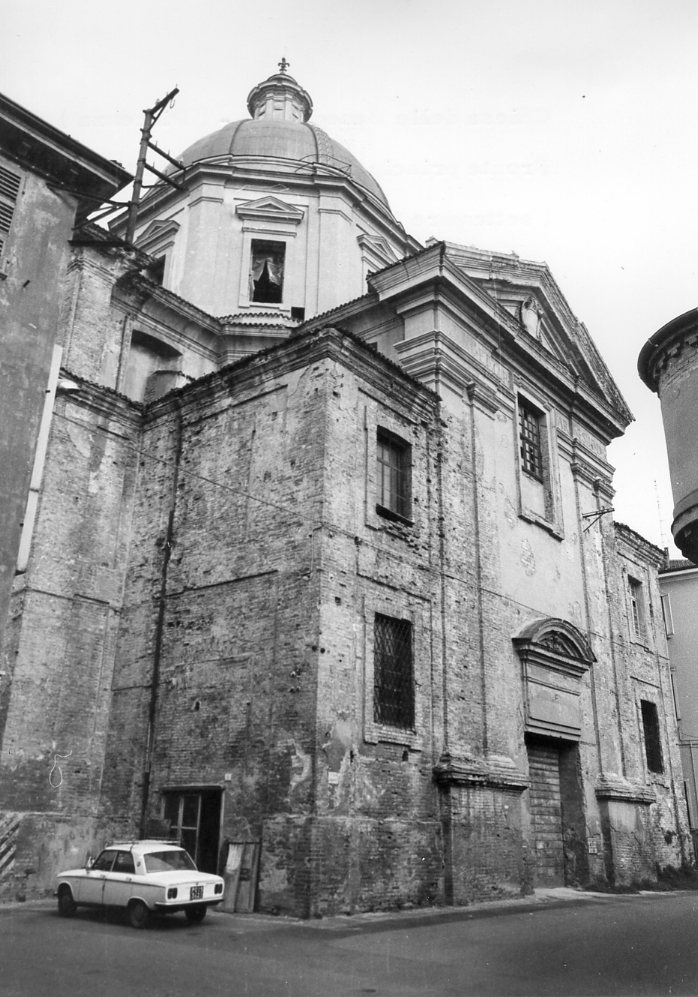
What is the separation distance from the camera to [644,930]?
11.5m

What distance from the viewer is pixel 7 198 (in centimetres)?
1231

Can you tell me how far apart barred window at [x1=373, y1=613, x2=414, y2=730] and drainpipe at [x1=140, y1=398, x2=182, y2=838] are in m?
3.73

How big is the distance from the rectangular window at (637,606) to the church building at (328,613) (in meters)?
2.83

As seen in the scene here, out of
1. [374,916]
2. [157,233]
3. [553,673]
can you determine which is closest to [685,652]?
[553,673]

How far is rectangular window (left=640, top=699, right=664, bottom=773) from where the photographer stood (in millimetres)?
22484

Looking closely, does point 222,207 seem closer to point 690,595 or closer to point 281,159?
point 281,159

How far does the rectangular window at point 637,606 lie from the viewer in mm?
24719

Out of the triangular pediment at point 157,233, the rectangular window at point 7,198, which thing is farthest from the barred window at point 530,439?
the rectangular window at point 7,198

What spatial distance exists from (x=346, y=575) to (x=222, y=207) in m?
14.9

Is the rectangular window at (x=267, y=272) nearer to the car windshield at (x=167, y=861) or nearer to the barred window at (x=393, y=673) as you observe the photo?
the barred window at (x=393, y=673)

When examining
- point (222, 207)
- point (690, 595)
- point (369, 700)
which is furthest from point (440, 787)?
point (690, 595)

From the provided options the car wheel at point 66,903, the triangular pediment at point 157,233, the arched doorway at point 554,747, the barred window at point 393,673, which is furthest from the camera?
the triangular pediment at point 157,233

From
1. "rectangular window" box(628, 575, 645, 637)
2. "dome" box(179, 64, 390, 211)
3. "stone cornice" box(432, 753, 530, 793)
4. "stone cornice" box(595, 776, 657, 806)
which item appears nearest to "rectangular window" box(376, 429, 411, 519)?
"stone cornice" box(432, 753, 530, 793)

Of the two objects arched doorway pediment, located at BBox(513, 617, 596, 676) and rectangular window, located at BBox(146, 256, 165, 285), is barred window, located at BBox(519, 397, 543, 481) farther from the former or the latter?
rectangular window, located at BBox(146, 256, 165, 285)
